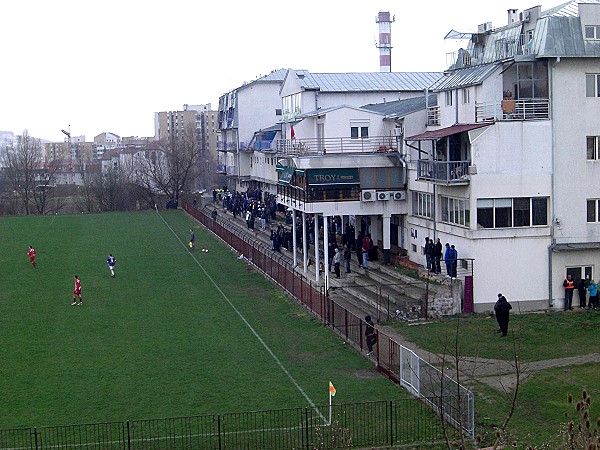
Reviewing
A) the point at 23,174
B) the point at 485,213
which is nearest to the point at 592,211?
the point at 485,213

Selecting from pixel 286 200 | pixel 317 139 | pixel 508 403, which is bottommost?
pixel 508 403

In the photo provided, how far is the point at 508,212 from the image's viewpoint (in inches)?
1235

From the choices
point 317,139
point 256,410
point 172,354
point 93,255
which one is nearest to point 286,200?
point 317,139

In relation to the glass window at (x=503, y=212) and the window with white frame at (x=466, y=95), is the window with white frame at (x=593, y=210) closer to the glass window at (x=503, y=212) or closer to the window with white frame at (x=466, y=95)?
the glass window at (x=503, y=212)

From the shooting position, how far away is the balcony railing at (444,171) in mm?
31812

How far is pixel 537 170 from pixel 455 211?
340 centimetres

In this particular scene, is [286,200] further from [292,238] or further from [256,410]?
[256,410]

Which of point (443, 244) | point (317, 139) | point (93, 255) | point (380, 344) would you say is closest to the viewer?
point (380, 344)

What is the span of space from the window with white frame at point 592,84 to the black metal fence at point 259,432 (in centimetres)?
1659

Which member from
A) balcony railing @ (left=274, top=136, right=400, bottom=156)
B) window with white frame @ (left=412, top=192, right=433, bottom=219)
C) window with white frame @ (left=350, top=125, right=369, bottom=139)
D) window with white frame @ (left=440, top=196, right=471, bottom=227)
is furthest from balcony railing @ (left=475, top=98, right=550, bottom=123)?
window with white frame @ (left=350, top=125, right=369, bottom=139)

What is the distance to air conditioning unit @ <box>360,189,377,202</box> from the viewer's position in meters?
37.9

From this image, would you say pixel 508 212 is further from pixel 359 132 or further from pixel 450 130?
pixel 359 132

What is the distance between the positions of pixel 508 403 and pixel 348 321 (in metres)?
8.57

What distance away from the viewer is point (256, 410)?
19734 millimetres
